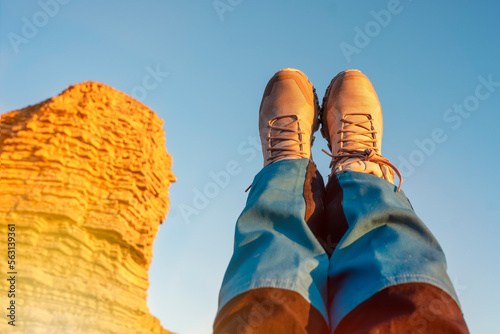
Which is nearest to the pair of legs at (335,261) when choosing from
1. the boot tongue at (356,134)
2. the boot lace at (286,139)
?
the boot tongue at (356,134)

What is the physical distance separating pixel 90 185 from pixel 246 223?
8.42 m

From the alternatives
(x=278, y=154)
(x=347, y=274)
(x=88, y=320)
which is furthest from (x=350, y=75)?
(x=88, y=320)

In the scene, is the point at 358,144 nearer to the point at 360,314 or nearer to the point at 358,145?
the point at 358,145

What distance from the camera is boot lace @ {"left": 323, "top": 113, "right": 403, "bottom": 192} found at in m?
1.63

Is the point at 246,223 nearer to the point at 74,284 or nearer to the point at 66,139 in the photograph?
the point at 74,284

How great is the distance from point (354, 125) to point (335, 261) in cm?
110

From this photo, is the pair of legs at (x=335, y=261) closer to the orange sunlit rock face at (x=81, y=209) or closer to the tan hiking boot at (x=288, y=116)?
the tan hiking boot at (x=288, y=116)

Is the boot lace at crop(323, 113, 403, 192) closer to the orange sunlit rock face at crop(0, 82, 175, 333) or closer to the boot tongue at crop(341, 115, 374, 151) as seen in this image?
the boot tongue at crop(341, 115, 374, 151)

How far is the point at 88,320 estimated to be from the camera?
7.21 meters

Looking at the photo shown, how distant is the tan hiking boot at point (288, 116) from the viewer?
1.95m

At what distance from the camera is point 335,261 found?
3.65 ft

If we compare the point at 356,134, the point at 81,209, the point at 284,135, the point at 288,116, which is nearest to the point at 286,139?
the point at 284,135

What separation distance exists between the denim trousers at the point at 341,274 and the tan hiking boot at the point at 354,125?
0.99 feet

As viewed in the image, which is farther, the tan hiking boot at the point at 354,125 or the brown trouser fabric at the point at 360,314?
the tan hiking boot at the point at 354,125
